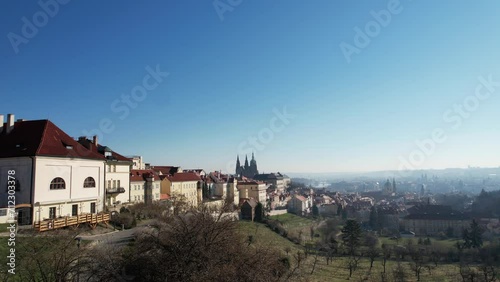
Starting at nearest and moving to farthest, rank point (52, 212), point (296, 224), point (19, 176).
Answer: point (19, 176)
point (52, 212)
point (296, 224)

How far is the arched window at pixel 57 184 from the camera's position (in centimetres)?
2358

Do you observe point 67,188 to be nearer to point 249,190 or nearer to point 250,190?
point 249,190

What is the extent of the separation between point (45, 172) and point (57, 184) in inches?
53.5

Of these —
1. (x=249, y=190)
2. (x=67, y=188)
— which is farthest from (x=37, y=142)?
(x=249, y=190)

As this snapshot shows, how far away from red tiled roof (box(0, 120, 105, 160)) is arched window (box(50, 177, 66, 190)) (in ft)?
5.51

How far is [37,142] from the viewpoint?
23.5 meters

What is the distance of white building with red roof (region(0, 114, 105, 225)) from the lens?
72.8 feet

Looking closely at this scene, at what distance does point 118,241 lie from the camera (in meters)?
20.3

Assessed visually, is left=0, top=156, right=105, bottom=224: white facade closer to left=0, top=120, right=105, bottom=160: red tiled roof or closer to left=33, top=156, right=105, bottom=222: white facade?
left=33, top=156, right=105, bottom=222: white facade

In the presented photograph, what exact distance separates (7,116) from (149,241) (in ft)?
60.2

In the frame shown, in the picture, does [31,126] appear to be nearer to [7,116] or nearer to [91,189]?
[7,116]

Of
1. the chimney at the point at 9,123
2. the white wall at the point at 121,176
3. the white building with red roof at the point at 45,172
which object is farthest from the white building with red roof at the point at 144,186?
the chimney at the point at 9,123

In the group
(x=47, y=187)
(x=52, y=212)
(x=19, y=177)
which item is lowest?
(x=52, y=212)

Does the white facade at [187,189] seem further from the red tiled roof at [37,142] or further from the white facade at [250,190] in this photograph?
the red tiled roof at [37,142]
